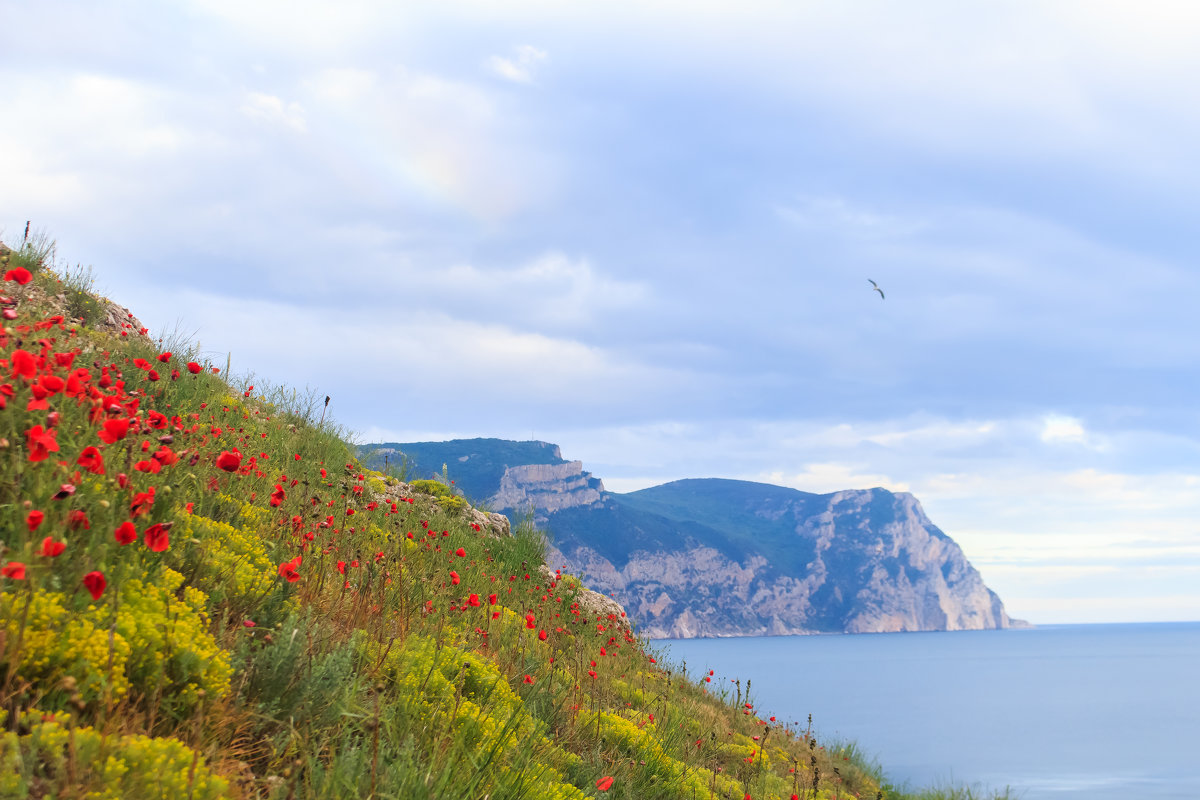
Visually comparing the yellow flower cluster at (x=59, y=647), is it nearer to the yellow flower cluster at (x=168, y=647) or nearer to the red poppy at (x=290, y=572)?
the yellow flower cluster at (x=168, y=647)

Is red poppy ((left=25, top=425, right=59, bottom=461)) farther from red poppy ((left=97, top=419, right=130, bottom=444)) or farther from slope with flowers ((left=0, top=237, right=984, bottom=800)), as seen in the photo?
red poppy ((left=97, top=419, right=130, bottom=444))

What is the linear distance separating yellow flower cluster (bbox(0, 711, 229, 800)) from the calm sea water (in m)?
18.3

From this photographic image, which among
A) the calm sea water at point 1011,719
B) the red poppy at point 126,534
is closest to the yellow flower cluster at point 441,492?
the calm sea water at point 1011,719

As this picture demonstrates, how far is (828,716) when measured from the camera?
90.7 m

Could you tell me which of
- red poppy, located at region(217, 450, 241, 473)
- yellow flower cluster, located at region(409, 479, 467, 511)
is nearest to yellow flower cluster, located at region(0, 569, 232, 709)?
red poppy, located at region(217, 450, 241, 473)

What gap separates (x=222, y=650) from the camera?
9.11 ft

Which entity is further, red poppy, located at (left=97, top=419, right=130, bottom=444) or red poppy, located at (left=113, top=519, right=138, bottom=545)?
red poppy, located at (left=97, top=419, right=130, bottom=444)

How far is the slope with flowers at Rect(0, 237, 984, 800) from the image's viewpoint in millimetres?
2162

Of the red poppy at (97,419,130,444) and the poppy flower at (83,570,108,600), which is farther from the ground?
the red poppy at (97,419,130,444)

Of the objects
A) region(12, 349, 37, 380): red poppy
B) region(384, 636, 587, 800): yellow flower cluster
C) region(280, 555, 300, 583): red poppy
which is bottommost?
region(384, 636, 587, 800): yellow flower cluster

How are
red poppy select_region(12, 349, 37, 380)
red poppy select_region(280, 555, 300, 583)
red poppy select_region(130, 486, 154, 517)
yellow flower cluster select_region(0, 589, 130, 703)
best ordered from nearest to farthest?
1. yellow flower cluster select_region(0, 589, 130, 703)
2. red poppy select_region(130, 486, 154, 517)
3. red poppy select_region(12, 349, 37, 380)
4. red poppy select_region(280, 555, 300, 583)

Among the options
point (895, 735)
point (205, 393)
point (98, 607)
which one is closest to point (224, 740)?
point (98, 607)

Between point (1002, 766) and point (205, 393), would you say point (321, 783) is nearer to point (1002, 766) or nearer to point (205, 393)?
point (205, 393)

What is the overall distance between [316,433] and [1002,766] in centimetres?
8012
